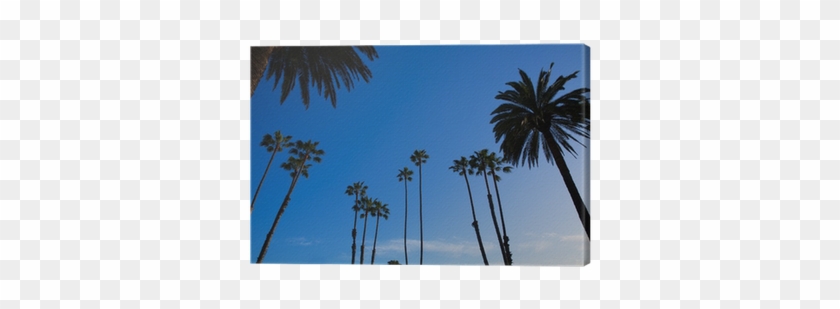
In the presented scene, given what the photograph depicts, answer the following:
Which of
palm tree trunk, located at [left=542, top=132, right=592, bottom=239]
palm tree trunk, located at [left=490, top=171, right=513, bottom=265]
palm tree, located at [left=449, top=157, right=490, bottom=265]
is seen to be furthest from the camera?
palm tree, located at [left=449, top=157, right=490, bottom=265]

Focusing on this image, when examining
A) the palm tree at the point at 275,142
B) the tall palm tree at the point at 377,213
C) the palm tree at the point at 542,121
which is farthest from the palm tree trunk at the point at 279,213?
the palm tree at the point at 542,121

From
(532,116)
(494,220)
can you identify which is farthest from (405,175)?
(532,116)

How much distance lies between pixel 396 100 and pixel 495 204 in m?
1.78

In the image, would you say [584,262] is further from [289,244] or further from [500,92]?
[289,244]

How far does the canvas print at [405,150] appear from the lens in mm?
8609

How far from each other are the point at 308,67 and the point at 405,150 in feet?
5.24

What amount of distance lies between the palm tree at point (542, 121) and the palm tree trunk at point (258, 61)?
9.55 ft

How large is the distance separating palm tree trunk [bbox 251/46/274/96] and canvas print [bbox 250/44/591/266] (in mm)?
18

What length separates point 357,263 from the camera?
869 cm

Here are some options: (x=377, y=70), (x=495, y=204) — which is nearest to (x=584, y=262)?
(x=495, y=204)

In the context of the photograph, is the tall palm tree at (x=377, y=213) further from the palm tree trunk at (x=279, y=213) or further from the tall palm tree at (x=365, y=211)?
the palm tree trunk at (x=279, y=213)

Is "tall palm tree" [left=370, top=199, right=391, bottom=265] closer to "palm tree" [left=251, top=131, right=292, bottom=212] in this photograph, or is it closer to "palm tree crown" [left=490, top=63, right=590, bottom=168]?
"palm tree" [left=251, top=131, right=292, bottom=212]

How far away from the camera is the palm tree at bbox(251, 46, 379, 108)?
8766mm

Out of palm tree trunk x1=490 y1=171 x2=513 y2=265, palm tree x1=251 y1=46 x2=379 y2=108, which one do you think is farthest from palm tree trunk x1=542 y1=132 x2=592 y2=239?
palm tree x1=251 y1=46 x2=379 y2=108
